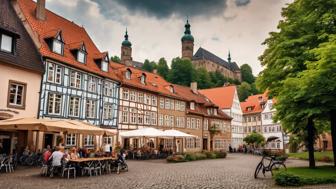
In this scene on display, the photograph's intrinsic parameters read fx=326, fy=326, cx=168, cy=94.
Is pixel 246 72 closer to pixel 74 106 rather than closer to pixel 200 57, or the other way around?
pixel 200 57

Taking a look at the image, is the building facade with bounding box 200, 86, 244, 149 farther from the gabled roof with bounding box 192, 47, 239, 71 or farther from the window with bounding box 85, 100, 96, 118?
the gabled roof with bounding box 192, 47, 239, 71

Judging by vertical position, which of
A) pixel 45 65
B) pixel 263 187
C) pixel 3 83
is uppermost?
pixel 45 65

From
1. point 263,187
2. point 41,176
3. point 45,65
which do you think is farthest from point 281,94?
point 45,65

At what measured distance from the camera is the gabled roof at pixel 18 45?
2286 centimetres

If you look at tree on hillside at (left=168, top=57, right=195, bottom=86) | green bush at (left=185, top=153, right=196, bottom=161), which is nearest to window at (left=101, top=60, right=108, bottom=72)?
green bush at (left=185, top=153, right=196, bottom=161)

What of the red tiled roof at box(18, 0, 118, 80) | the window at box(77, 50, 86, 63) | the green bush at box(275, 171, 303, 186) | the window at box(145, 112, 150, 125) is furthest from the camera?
the window at box(145, 112, 150, 125)

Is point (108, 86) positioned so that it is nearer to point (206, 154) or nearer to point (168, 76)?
point (206, 154)

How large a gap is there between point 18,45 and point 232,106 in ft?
163

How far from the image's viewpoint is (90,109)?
31609 mm

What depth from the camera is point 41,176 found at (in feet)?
55.3

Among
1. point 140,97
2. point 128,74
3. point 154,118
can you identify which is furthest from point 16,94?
point 154,118

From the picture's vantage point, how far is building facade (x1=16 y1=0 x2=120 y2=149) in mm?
26703

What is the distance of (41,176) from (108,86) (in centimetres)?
1840

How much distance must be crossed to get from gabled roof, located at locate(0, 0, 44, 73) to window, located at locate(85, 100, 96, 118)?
687 cm
